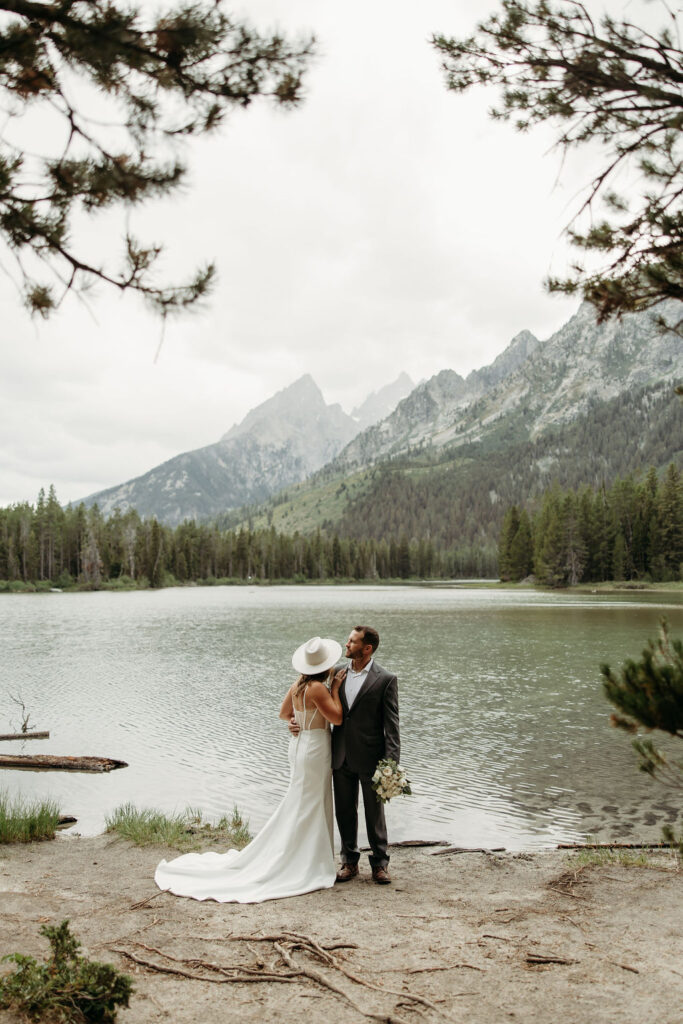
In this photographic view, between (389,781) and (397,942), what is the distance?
1.58 m

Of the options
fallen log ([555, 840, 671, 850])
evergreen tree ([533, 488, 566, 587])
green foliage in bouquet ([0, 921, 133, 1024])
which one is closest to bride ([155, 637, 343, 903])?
green foliage in bouquet ([0, 921, 133, 1024])

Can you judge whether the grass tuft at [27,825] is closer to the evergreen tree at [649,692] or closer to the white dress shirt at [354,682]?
the white dress shirt at [354,682]

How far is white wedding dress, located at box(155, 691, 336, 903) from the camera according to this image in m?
7.33

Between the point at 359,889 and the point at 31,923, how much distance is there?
3268mm

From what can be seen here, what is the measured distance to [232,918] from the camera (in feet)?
21.5

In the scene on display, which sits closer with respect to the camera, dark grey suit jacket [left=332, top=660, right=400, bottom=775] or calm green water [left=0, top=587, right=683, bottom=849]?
dark grey suit jacket [left=332, top=660, right=400, bottom=775]

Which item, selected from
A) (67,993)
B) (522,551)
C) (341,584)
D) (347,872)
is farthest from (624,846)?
(341,584)

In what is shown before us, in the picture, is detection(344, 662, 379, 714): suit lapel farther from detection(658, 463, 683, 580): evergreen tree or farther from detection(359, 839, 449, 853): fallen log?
detection(658, 463, 683, 580): evergreen tree

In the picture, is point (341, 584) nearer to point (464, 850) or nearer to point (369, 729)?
point (464, 850)

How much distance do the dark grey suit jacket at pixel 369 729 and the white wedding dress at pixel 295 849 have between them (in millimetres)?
213

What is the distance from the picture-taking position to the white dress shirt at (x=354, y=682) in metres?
Result: 7.79

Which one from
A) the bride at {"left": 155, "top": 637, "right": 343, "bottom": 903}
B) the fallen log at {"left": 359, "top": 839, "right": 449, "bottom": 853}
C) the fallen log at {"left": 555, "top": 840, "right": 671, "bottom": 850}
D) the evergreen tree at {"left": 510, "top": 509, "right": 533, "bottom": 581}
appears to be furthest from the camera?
the evergreen tree at {"left": 510, "top": 509, "right": 533, "bottom": 581}

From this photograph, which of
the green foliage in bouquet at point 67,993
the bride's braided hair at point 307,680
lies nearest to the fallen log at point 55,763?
the bride's braided hair at point 307,680

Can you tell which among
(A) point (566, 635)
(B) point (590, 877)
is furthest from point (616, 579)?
(B) point (590, 877)
